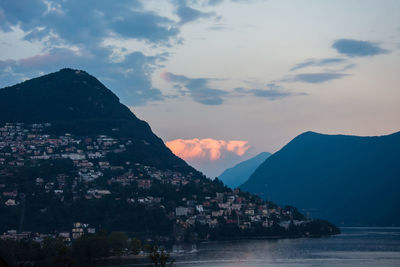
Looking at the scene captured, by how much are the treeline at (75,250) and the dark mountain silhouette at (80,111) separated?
243 feet

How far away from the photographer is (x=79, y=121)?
529 ft

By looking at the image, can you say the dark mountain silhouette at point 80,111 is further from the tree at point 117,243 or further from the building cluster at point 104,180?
the tree at point 117,243

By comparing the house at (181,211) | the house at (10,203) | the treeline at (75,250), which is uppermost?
the house at (10,203)

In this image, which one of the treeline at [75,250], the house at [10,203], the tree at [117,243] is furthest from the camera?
the house at [10,203]

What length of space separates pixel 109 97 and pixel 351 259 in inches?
4697

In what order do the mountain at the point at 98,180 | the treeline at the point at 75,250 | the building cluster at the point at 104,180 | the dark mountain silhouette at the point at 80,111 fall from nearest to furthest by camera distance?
1. the treeline at the point at 75,250
2. the mountain at the point at 98,180
3. the building cluster at the point at 104,180
4. the dark mountain silhouette at the point at 80,111

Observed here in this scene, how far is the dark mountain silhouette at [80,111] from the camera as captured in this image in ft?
516

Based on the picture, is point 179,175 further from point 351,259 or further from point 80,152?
point 351,259

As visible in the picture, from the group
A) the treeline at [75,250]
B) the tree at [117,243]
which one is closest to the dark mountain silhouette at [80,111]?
the tree at [117,243]

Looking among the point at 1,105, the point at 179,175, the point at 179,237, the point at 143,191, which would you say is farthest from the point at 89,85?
the point at 179,237

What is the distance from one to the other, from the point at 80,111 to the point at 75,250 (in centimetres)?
10182

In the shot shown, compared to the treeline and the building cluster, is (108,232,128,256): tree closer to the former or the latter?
the treeline

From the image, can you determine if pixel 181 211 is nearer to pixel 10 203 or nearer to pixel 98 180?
pixel 98 180

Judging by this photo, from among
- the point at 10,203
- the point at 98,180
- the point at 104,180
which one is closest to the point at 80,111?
the point at 104,180
